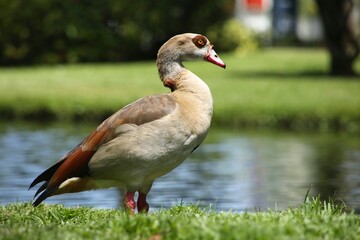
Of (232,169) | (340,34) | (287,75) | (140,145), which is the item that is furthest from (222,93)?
(140,145)

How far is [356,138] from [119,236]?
12124 mm

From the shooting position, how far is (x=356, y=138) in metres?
18.9

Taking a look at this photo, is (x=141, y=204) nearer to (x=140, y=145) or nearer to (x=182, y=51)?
(x=140, y=145)

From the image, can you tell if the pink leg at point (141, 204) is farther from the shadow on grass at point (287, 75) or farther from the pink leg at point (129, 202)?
the shadow on grass at point (287, 75)

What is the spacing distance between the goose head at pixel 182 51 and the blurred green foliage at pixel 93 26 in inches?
1104

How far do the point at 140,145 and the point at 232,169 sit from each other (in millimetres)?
7077

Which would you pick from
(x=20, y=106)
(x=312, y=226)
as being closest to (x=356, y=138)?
(x=20, y=106)

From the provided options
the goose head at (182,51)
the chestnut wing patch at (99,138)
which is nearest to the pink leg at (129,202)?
the chestnut wing patch at (99,138)

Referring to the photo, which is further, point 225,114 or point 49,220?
point 225,114

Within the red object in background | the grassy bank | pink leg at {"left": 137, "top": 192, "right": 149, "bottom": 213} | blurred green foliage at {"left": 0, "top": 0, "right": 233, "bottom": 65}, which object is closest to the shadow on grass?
the grassy bank

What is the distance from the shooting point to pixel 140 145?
8633 millimetres

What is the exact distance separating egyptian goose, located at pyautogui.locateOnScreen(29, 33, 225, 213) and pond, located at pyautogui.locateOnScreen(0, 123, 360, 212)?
1.42 metres

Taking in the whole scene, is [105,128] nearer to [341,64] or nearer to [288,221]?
[288,221]

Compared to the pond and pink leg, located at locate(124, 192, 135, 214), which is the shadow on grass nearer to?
the pond
